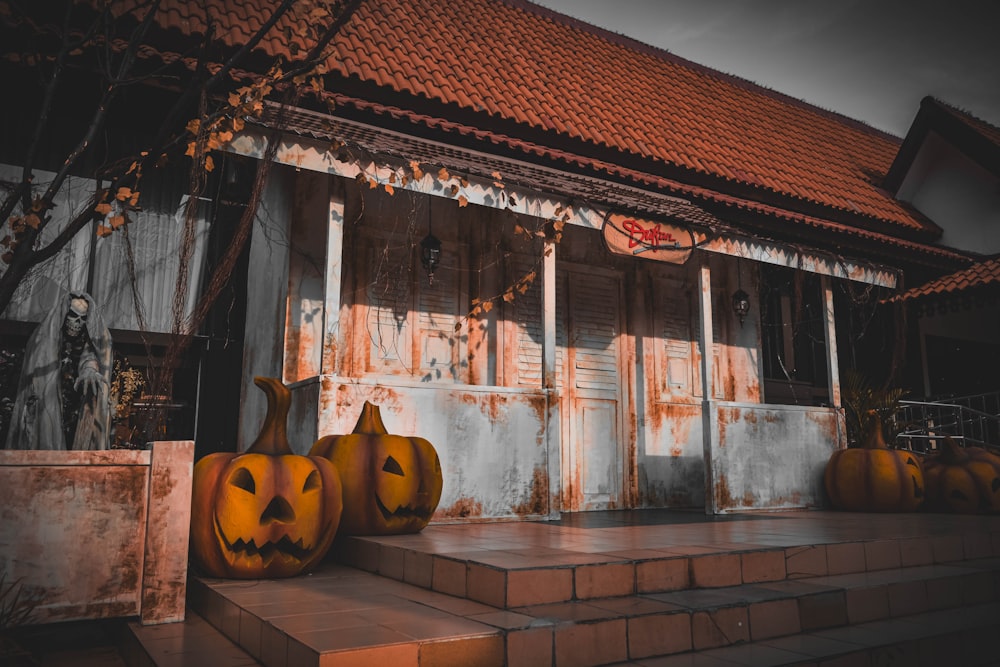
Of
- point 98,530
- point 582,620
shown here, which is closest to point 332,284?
point 98,530

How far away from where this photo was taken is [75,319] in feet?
14.2

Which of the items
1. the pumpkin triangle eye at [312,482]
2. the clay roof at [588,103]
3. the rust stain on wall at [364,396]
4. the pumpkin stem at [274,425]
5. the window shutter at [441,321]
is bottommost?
the pumpkin triangle eye at [312,482]

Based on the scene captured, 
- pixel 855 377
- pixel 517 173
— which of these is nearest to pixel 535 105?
pixel 517 173

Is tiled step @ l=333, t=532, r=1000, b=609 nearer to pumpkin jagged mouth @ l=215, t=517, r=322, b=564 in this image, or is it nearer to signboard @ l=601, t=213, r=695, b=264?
pumpkin jagged mouth @ l=215, t=517, r=322, b=564

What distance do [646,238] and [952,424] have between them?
5.90 meters

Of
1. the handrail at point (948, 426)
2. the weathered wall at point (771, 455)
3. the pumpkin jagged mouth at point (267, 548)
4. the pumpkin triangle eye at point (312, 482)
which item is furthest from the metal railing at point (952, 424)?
the pumpkin jagged mouth at point (267, 548)

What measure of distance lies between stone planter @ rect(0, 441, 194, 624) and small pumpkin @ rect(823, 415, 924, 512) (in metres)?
6.68

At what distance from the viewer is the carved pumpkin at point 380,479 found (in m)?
4.82

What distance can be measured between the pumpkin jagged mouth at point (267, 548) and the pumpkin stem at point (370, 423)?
1.12 m

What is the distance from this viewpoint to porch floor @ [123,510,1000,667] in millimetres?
2793

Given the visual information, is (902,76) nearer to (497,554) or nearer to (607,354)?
(607,354)

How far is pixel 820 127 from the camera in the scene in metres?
13.6

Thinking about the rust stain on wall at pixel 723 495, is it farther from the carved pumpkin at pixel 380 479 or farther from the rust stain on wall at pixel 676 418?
the carved pumpkin at pixel 380 479

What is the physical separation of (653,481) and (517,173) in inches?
162
